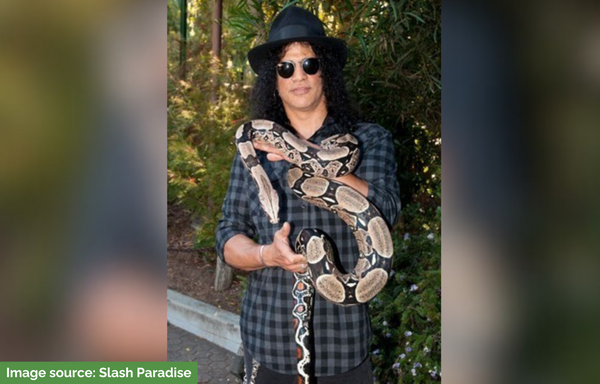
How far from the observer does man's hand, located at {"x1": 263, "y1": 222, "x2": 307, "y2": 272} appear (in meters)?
1.81

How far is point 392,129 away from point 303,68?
2.76 metres

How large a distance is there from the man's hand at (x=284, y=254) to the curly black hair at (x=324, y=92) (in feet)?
1.91

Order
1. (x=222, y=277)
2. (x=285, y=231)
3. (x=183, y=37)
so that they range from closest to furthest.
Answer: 1. (x=285, y=231)
2. (x=222, y=277)
3. (x=183, y=37)

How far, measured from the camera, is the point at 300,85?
6.68 feet

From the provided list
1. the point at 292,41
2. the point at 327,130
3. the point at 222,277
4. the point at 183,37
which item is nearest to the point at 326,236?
the point at 327,130

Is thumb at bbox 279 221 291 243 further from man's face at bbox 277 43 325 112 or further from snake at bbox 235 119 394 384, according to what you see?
man's face at bbox 277 43 325 112

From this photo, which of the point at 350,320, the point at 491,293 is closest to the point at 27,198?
the point at 491,293

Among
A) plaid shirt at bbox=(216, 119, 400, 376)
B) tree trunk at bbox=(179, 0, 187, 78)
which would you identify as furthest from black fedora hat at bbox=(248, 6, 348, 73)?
tree trunk at bbox=(179, 0, 187, 78)

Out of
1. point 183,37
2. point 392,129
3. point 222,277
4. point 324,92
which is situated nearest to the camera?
point 324,92

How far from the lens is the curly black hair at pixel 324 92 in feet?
7.00

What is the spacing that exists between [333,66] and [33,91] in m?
1.49

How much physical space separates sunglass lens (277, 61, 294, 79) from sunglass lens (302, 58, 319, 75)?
5 cm

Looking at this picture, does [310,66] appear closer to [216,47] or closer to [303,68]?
[303,68]

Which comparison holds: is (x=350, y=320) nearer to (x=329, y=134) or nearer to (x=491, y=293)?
(x=329, y=134)
